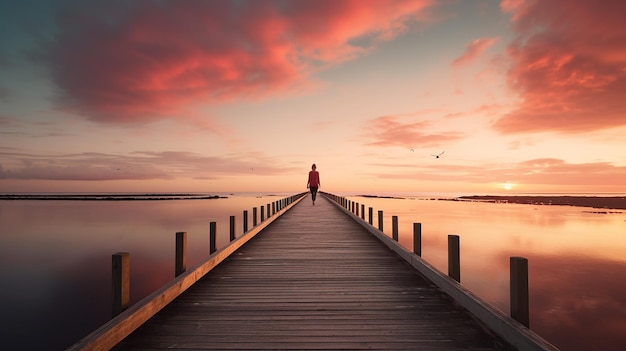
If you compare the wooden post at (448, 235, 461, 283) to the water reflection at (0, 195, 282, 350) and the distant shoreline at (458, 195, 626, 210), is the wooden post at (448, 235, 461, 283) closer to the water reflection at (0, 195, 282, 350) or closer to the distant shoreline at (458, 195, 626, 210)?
the water reflection at (0, 195, 282, 350)

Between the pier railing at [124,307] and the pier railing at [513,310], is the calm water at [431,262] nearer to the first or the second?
the pier railing at [513,310]

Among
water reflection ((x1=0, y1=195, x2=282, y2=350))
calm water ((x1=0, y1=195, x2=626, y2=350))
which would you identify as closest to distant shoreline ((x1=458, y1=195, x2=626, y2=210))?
calm water ((x1=0, y1=195, x2=626, y2=350))

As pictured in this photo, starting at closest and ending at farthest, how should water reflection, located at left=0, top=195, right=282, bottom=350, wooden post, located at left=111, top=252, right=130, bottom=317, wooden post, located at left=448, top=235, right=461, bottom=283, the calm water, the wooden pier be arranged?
1. the wooden pier
2. wooden post, located at left=111, top=252, right=130, bottom=317
3. wooden post, located at left=448, top=235, right=461, bottom=283
4. the calm water
5. water reflection, located at left=0, top=195, right=282, bottom=350

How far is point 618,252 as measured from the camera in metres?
20.9

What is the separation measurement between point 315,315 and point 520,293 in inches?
92.6

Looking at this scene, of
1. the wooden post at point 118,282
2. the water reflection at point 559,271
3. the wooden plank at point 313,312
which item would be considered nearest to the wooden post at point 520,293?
the wooden plank at point 313,312

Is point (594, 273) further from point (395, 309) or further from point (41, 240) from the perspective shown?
point (41, 240)

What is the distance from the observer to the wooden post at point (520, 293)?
12.3 feet

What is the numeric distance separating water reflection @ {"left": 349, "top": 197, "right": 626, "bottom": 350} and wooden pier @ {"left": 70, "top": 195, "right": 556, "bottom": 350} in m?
6.89

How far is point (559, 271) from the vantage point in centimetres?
1717

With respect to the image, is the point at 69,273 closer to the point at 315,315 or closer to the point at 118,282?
the point at 118,282

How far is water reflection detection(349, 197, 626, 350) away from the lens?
33.4ft

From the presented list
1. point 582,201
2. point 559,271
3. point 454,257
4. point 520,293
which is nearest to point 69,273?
point 454,257

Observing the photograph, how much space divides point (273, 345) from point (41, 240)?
1251 inches
